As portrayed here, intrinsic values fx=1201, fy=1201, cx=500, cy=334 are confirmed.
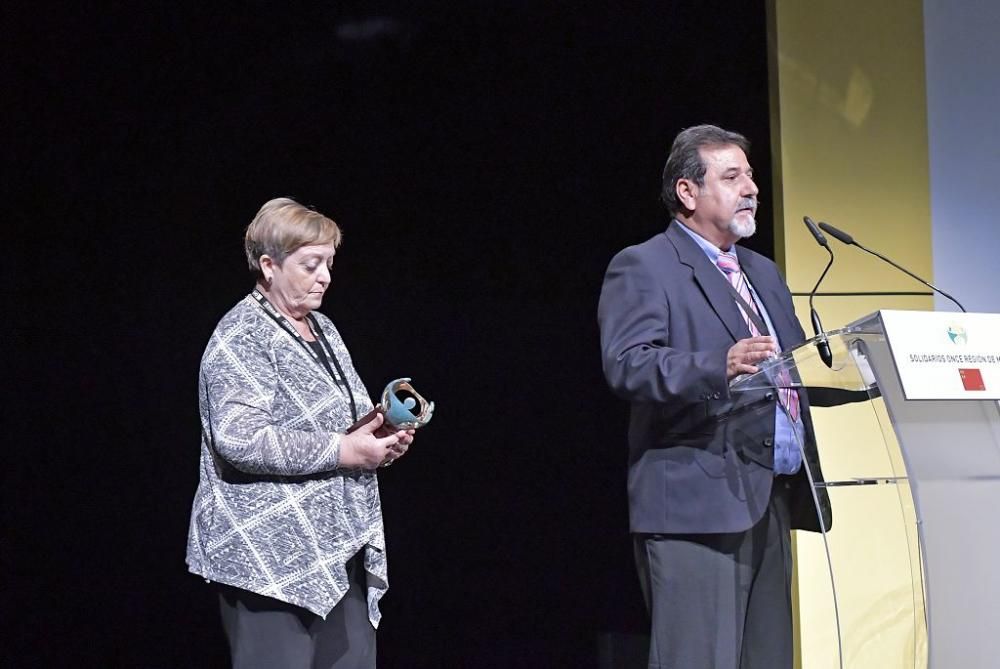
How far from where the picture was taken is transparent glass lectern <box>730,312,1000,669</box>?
1.96 meters

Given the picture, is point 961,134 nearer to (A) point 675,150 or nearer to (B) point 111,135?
(A) point 675,150

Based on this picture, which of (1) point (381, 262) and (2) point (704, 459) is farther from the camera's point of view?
(1) point (381, 262)

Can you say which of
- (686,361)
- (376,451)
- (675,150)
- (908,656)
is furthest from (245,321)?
(908,656)

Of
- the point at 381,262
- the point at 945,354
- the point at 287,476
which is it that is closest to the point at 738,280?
the point at 945,354

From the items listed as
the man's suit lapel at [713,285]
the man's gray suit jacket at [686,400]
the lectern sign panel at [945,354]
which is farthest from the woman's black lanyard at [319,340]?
the lectern sign panel at [945,354]

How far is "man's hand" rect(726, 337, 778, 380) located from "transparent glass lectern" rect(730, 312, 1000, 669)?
0.08 ft

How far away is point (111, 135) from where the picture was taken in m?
3.57

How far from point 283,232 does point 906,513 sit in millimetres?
1278

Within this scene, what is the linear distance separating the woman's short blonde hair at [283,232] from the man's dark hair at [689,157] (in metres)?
0.77

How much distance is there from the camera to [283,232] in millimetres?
2391

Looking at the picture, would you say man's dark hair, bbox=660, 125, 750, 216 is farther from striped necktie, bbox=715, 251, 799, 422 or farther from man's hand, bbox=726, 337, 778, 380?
man's hand, bbox=726, 337, 778, 380

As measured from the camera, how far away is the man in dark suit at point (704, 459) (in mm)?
2275

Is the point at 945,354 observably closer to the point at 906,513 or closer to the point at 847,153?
the point at 906,513

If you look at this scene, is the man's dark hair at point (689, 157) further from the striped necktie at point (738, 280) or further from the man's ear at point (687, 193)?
the striped necktie at point (738, 280)
